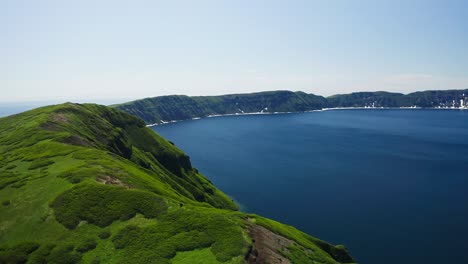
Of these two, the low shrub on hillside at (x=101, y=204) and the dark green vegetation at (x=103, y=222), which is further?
the low shrub on hillside at (x=101, y=204)

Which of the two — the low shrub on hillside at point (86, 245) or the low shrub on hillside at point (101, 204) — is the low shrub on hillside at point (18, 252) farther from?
the low shrub on hillside at point (86, 245)

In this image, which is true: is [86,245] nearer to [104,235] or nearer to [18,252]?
[104,235]

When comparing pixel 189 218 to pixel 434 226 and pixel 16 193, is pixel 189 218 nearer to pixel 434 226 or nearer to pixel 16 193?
pixel 16 193

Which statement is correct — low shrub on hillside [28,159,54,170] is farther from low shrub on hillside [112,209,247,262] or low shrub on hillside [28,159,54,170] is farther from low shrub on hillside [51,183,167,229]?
low shrub on hillside [112,209,247,262]

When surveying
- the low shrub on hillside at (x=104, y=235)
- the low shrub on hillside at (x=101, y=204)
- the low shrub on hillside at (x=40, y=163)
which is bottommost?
the low shrub on hillside at (x=104, y=235)

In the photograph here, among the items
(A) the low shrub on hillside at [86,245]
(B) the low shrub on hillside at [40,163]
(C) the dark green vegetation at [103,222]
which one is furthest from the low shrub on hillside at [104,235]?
(B) the low shrub on hillside at [40,163]

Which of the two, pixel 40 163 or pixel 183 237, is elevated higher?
pixel 40 163

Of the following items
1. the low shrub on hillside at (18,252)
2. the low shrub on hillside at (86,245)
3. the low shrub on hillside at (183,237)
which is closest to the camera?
the low shrub on hillside at (18,252)

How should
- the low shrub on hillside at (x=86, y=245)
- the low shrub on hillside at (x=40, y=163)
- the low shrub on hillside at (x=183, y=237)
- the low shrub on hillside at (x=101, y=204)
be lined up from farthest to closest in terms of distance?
the low shrub on hillside at (x=40, y=163), the low shrub on hillside at (x=101, y=204), the low shrub on hillside at (x=86, y=245), the low shrub on hillside at (x=183, y=237)

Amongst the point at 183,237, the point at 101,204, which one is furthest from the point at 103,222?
the point at 183,237

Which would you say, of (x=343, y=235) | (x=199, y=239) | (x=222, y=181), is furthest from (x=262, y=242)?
(x=222, y=181)

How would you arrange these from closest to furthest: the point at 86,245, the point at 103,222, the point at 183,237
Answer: the point at 86,245, the point at 183,237, the point at 103,222
